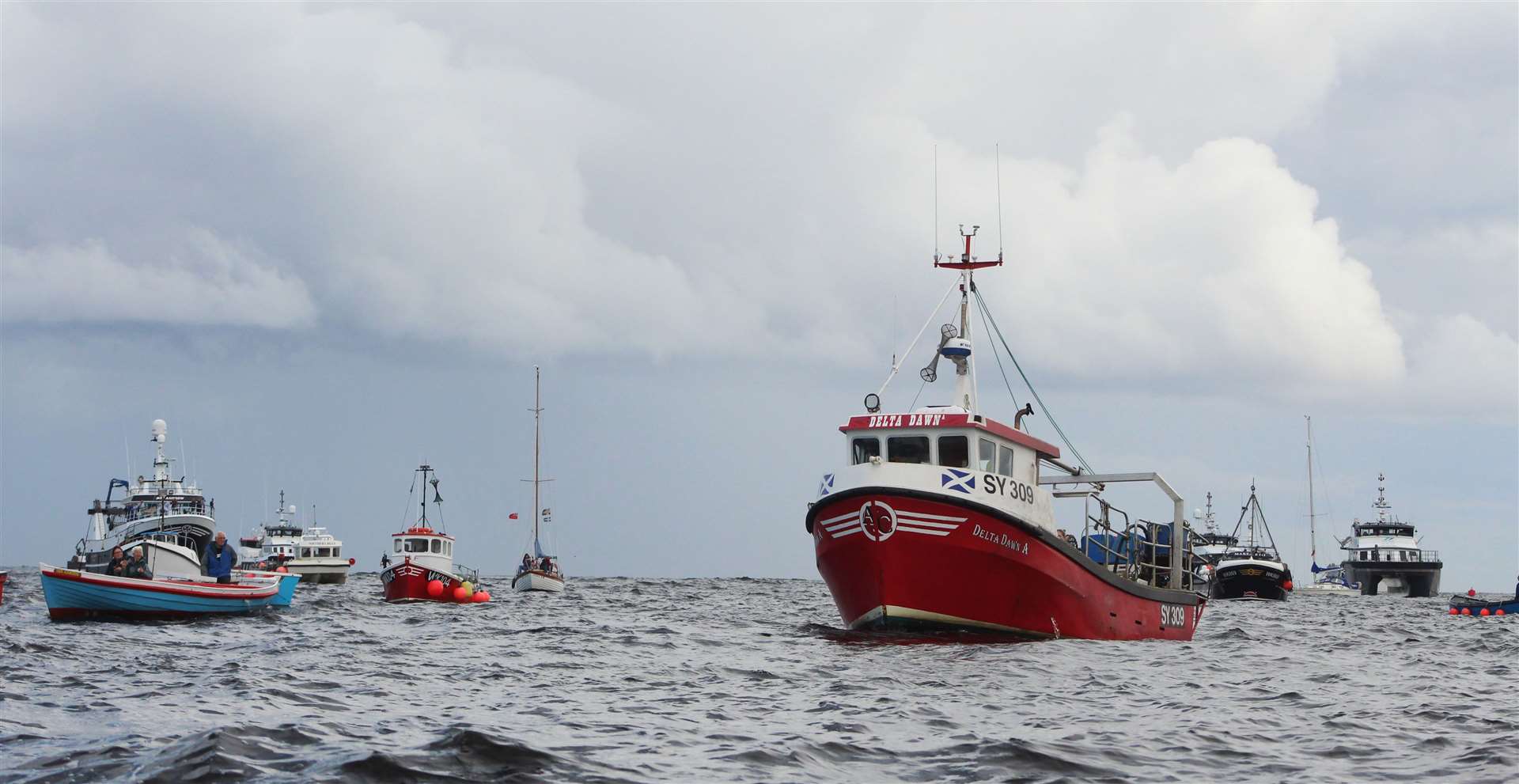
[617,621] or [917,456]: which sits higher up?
[917,456]

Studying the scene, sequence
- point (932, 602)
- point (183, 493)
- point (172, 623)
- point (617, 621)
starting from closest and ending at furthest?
point (932, 602)
point (172, 623)
point (617, 621)
point (183, 493)

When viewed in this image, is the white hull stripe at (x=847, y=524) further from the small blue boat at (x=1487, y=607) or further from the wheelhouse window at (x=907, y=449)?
the small blue boat at (x=1487, y=607)

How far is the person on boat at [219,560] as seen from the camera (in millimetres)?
32750

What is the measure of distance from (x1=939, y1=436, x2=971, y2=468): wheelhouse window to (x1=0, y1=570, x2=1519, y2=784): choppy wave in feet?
10.5

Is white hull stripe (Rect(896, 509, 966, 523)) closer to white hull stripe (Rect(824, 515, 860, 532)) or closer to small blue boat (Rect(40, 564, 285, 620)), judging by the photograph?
white hull stripe (Rect(824, 515, 860, 532))

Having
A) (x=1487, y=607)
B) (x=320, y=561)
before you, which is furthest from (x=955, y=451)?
(x=320, y=561)

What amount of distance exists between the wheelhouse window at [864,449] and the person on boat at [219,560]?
56.1 ft

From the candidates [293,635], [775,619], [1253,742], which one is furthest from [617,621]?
[1253,742]

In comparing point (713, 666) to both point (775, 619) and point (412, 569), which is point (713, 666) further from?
point (412, 569)

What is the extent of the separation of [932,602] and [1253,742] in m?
10.6

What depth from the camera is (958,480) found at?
73.8 feet

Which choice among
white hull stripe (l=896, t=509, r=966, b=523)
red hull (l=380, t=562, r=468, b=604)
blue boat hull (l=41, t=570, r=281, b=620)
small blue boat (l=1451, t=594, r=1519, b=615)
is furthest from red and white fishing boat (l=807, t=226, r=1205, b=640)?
small blue boat (l=1451, t=594, r=1519, b=615)

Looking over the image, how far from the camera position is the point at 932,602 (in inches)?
881

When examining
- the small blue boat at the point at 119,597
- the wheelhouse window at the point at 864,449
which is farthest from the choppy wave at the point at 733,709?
the small blue boat at the point at 119,597
